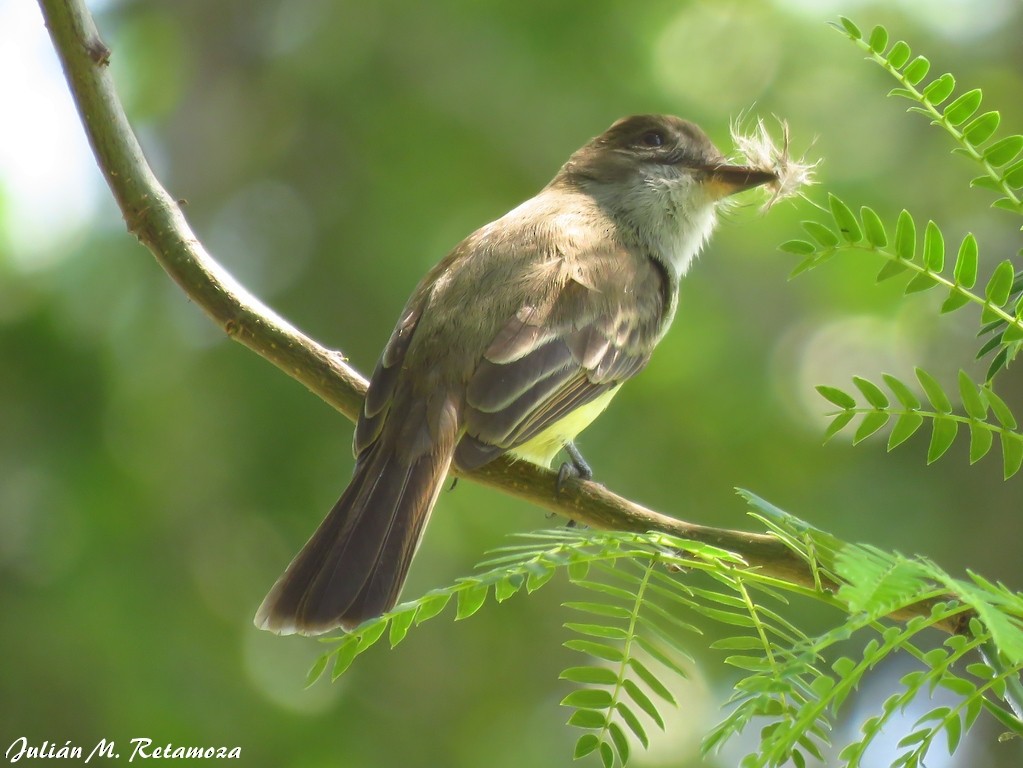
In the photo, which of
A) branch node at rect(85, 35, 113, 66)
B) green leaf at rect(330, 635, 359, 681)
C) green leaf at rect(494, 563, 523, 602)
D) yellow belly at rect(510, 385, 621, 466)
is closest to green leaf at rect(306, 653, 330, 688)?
green leaf at rect(330, 635, 359, 681)

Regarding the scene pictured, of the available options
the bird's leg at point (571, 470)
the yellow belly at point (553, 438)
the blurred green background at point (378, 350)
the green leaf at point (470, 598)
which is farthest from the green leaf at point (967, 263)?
the blurred green background at point (378, 350)

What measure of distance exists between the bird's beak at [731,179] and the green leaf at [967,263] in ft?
7.66

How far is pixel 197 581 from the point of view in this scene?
271 inches

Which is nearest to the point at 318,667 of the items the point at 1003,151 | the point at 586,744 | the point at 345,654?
the point at 345,654

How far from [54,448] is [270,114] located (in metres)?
3.51

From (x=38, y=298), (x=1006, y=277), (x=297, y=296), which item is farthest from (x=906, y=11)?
(x=1006, y=277)

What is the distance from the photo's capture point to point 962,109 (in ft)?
6.95

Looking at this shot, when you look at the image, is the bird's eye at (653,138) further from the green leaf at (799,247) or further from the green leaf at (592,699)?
the green leaf at (592,699)

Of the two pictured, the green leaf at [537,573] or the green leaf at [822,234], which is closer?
the green leaf at [537,573]

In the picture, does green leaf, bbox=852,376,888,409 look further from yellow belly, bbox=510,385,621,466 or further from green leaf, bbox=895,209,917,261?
yellow belly, bbox=510,385,621,466

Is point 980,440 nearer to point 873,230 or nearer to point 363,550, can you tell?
point 873,230

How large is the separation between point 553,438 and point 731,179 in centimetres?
142

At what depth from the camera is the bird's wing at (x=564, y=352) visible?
3.72 m

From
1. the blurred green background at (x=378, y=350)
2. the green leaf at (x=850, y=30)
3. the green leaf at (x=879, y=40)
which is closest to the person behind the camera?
the green leaf at (x=850, y=30)
